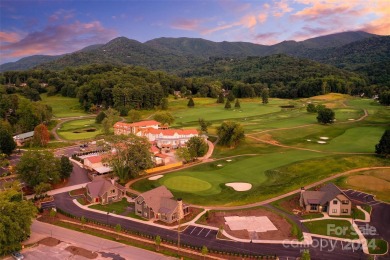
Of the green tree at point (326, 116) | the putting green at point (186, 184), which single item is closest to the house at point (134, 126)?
the putting green at point (186, 184)

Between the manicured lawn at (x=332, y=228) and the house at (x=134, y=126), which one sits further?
the house at (x=134, y=126)

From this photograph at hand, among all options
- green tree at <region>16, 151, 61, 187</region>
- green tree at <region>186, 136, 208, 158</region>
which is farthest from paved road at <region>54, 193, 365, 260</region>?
green tree at <region>186, 136, 208, 158</region>

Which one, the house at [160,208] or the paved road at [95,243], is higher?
the house at [160,208]

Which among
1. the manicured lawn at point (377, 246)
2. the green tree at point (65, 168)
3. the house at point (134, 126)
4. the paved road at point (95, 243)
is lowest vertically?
Result: the manicured lawn at point (377, 246)

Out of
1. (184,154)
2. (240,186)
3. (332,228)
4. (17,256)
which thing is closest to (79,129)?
(184,154)

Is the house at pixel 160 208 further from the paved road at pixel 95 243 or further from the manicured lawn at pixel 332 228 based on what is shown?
the manicured lawn at pixel 332 228

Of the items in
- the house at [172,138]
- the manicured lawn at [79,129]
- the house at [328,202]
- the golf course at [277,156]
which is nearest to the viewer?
the house at [328,202]
